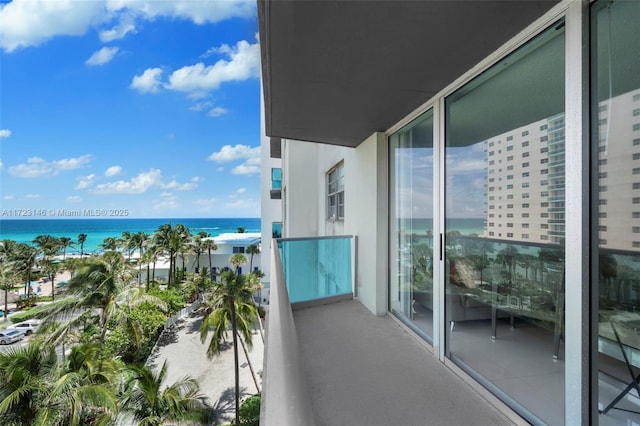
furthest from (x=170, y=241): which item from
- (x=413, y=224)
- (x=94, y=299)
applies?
(x=413, y=224)

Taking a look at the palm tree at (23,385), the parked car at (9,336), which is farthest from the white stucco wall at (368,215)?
the parked car at (9,336)

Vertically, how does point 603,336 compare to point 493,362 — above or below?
above

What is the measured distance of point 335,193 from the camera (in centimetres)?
722

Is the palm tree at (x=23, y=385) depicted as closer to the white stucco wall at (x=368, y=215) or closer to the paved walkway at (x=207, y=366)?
the paved walkway at (x=207, y=366)

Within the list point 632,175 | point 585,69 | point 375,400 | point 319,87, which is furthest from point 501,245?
point 319,87

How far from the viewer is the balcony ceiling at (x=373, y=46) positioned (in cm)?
167

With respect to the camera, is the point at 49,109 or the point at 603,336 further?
the point at 49,109

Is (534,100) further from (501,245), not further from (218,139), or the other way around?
(218,139)

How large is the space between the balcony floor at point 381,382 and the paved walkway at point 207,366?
37.8 feet

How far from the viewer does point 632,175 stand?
132cm

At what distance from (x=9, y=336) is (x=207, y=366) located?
39.8 ft

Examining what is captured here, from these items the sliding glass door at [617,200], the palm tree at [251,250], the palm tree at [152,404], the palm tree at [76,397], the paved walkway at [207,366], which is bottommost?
the paved walkway at [207,366]

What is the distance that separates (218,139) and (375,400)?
97.3 metres

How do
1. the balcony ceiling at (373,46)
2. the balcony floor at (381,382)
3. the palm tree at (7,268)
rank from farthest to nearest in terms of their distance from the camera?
the palm tree at (7,268) < the balcony floor at (381,382) < the balcony ceiling at (373,46)
